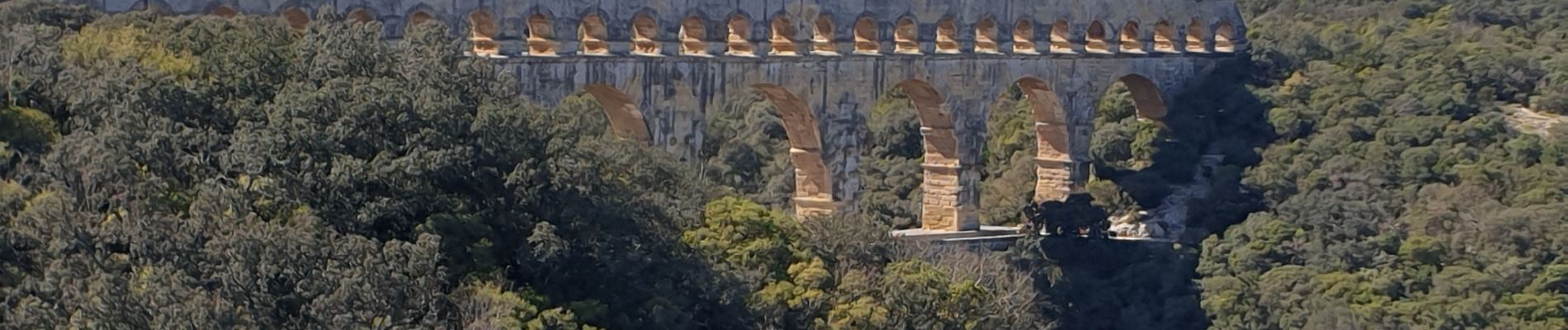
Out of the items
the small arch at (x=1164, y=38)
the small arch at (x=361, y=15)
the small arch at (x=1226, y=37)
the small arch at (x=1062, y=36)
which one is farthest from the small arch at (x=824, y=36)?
the small arch at (x=1226, y=37)

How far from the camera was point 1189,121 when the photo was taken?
37.8 m

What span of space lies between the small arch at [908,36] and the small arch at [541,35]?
5301 mm

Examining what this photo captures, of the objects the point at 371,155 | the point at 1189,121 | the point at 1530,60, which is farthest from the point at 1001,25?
the point at 371,155

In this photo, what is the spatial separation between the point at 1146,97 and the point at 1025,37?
350 centimetres

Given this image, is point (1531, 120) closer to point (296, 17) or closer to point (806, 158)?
point (806, 158)

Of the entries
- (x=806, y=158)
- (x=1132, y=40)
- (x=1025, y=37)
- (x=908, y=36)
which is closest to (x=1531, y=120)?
(x=1132, y=40)

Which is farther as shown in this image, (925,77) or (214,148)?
(925,77)

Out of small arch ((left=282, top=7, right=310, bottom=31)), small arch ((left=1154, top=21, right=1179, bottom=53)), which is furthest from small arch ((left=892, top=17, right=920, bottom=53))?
small arch ((left=282, top=7, right=310, bottom=31))

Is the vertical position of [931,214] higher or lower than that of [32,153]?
lower

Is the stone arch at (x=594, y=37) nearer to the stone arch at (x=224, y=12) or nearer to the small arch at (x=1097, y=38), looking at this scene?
the stone arch at (x=224, y=12)

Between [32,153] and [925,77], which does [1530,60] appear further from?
[32,153]

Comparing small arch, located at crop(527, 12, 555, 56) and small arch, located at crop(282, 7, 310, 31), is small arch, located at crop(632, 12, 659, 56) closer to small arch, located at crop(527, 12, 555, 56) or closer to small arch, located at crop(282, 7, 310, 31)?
small arch, located at crop(527, 12, 555, 56)

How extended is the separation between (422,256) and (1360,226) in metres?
15.5

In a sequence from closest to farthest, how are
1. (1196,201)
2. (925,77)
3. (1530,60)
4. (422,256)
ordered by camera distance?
(422,256)
(925,77)
(1196,201)
(1530,60)
